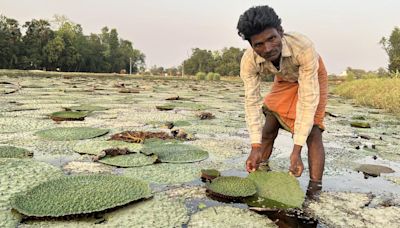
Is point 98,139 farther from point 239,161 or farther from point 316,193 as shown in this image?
point 316,193

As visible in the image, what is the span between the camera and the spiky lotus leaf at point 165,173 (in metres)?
1.81

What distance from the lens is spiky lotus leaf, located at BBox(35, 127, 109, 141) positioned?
2.62m

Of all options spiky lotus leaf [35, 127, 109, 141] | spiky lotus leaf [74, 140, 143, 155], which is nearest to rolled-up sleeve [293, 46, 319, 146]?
spiky lotus leaf [74, 140, 143, 155]

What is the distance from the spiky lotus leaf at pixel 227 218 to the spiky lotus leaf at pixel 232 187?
4.1 inches

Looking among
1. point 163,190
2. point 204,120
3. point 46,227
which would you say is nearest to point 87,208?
Result: point 46,227

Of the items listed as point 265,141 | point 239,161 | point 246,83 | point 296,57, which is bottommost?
point 239,161

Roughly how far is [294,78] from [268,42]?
0.42 m

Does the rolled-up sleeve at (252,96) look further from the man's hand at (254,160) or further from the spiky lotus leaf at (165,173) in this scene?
the spiky lotus leaf at (165,173)

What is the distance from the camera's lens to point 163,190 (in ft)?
5.46

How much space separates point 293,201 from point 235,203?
0.24 metres

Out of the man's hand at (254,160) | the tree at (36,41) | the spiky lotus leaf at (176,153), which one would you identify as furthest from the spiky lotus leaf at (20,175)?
the tree at (36,41)

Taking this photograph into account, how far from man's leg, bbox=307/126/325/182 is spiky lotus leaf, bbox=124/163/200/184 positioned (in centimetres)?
61

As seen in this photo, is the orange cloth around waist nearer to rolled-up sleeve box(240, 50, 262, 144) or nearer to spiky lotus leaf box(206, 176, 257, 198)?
rolled-up sleeve box(240, 50, 262, 144)

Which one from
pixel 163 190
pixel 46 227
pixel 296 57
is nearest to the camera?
pixel 46 227
